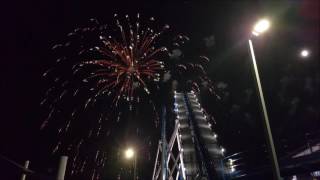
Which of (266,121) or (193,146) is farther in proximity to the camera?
(193,146)

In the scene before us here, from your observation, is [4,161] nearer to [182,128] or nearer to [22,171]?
[22,171]

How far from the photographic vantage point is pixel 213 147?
28594 mm

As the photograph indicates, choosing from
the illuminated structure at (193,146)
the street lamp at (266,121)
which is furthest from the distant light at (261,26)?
the illuminated structure at (193,146)

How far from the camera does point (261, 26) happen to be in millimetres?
Answer: 9633

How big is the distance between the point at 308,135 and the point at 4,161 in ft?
83.7

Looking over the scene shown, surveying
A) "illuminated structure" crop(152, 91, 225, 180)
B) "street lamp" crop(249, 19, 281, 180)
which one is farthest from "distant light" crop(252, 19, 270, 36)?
"illuminated structure" crop(152, 91, 225, 180)

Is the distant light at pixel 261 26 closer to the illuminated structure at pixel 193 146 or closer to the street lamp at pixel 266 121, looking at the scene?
the street lamp at pixel 266 121

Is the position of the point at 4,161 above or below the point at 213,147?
below

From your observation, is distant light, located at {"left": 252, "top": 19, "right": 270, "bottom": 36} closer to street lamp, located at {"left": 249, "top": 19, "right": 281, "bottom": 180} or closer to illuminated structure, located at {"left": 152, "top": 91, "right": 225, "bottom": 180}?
street lamp, located at {"left": 249, "top": 19, "right": 281, "bottom": 180}

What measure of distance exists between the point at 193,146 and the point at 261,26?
2086 centimetres

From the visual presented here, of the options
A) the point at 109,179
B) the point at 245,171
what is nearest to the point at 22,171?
the point at 245,171

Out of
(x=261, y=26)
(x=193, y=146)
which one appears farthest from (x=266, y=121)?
(x=193, y=146)

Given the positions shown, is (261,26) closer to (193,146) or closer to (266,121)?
(266,121)

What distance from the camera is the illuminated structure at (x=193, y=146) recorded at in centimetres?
2605
